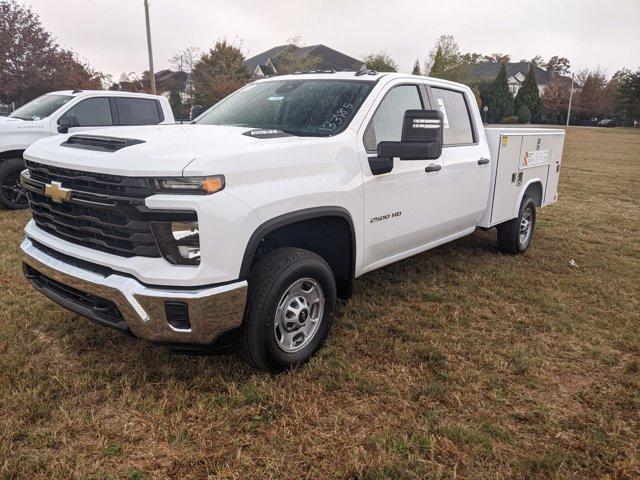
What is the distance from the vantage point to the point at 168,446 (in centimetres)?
251

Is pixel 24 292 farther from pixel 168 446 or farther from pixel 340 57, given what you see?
pixel 340 57

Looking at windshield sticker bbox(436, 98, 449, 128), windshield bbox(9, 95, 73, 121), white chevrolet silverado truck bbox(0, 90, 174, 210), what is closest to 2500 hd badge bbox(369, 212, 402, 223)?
windshield sticker bbox(436, 98, 449, 128)

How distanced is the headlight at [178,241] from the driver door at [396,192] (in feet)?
4.41

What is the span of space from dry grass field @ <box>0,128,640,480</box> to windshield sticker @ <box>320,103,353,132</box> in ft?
5.04

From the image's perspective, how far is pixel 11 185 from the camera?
7.38m

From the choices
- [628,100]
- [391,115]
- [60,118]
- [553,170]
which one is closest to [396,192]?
[391,115]

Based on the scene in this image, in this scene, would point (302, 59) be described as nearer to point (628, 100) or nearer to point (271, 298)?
point (271, 298)

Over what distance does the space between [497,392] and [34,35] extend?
32.1 m

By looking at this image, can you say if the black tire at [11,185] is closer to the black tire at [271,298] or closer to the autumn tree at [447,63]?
the black tire at [271,298]

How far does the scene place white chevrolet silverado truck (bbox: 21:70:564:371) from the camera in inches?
98.9

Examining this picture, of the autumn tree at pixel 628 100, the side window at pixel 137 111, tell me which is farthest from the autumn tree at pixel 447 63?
the side window at pixel 137 111

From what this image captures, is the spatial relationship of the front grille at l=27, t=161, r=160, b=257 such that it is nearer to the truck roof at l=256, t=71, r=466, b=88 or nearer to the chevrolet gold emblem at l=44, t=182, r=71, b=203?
the chevrolet gold emblem at l=44, t=182, r=71, b=203

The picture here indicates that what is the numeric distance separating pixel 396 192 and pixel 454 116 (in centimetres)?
146

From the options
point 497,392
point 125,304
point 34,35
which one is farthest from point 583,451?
point 34,35
